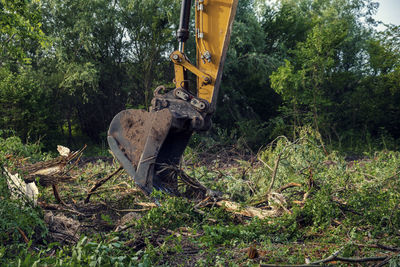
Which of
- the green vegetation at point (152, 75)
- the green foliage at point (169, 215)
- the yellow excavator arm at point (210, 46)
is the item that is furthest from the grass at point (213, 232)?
the green vegetation at point (152, 75)

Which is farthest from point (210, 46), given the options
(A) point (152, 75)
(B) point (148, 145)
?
(A) point (152, 75)

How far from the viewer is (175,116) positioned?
4398 mm

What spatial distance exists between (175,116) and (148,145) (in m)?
0.45

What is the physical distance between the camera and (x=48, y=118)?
11.6m

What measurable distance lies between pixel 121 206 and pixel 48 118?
7.92 m

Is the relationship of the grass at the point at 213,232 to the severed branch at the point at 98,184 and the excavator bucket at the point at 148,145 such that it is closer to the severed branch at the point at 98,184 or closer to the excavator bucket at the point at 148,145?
the severed branch at the point at 98,184

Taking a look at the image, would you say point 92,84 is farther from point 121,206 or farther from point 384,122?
point 384,122

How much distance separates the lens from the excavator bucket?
438 centimetres

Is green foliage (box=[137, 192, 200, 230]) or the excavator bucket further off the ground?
the excavator bucket

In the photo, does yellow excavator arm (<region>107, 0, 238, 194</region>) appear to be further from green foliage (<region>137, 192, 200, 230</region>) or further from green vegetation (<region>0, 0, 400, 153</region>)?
green vegetation (<region>0, 0, 400, 153</region>)

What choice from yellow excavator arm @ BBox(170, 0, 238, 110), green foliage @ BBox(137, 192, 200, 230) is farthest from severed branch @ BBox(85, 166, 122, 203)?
yellow excavator arm @ BBox(170, 0, 238, 110)

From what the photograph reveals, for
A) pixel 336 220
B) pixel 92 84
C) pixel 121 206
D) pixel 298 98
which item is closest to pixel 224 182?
pixel 121 206

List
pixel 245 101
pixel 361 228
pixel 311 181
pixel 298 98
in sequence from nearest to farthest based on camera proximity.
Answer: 1. pixel 361 228
2. pixel 311 181
3. pixel 298 98
4. pixel 245 101

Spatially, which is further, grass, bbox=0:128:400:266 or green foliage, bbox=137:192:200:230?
green foliage, bbox=137:192:200:230
